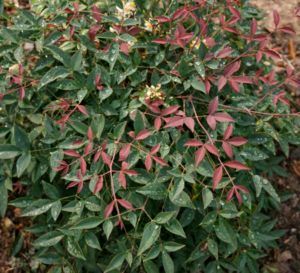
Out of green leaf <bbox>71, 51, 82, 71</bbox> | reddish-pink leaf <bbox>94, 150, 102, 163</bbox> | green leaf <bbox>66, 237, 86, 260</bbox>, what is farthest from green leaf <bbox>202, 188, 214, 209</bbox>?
green leaf <bbox>71, 51, 82, 71</bbox>

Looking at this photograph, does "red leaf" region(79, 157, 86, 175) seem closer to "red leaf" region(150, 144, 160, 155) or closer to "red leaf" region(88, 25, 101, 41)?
"red leaf" region(150, 144, 160, 155)

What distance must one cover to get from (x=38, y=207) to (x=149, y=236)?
56 cm

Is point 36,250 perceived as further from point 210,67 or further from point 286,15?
point 286,15

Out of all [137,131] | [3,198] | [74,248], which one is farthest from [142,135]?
[3,198]

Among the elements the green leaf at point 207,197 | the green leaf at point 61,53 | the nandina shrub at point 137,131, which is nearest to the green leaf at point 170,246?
the nandina shrub at point 137,131

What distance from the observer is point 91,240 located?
2.15 metres

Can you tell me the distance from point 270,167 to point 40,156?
1.31m

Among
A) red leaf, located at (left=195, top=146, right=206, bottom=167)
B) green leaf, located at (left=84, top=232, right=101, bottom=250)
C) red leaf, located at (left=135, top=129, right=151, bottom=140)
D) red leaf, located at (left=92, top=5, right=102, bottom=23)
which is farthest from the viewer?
red leaf, located at (left=92, top=5, right=102, bottom=23)

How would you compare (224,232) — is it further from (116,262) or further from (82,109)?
(82,109)

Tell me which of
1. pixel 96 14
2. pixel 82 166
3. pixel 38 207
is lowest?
pixel 38 207

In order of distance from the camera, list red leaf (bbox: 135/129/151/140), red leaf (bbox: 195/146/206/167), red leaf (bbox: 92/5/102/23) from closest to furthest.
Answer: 1. red leaf (bbox: 195/146/206/167)
2. red leaf (bbox: 135/129/151/140)
3. red leaf (bbox: 92/5/102/23)

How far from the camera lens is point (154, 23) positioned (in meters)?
2.31

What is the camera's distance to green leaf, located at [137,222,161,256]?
1.99 m

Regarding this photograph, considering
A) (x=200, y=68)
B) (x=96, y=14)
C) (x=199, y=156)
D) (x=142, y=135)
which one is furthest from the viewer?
(x=96, y=14)
